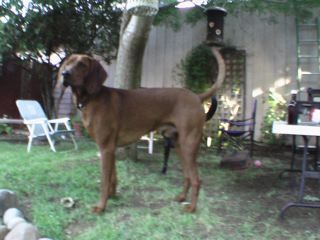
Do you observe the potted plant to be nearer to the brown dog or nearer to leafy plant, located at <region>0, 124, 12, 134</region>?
leafy plant, located at <region>0, 124, 12, 134</region>

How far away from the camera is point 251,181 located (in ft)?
15.2

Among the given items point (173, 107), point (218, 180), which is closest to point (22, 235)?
point (173, 107)

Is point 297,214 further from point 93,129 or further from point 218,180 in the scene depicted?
point 93,129

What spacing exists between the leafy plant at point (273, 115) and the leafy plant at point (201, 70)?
1.22m

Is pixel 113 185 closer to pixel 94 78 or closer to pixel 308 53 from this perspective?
pixel 94 78

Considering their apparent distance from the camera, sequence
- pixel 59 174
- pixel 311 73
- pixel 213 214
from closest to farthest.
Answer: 1. pixel 213 214
2. pixel 59 174
3. pixel 311 73

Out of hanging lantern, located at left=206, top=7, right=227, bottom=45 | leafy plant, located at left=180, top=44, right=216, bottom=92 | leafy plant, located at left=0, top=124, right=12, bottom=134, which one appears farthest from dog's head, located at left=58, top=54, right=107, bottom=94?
leafy plant, located at left=0, top=124, right=12, bottom=134

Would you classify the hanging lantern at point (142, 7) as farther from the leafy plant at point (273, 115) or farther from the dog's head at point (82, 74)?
the leafy plant at point (273, 115)

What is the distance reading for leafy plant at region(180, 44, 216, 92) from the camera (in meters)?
8.24

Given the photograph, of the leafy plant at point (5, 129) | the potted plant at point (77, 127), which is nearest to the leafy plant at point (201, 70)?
the potted plant at point (77, 127)

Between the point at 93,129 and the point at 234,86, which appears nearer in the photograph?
the point at 93,129

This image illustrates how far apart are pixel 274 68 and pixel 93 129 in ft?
18.2

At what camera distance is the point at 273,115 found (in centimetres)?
780

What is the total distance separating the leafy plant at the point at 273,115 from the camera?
776cm
